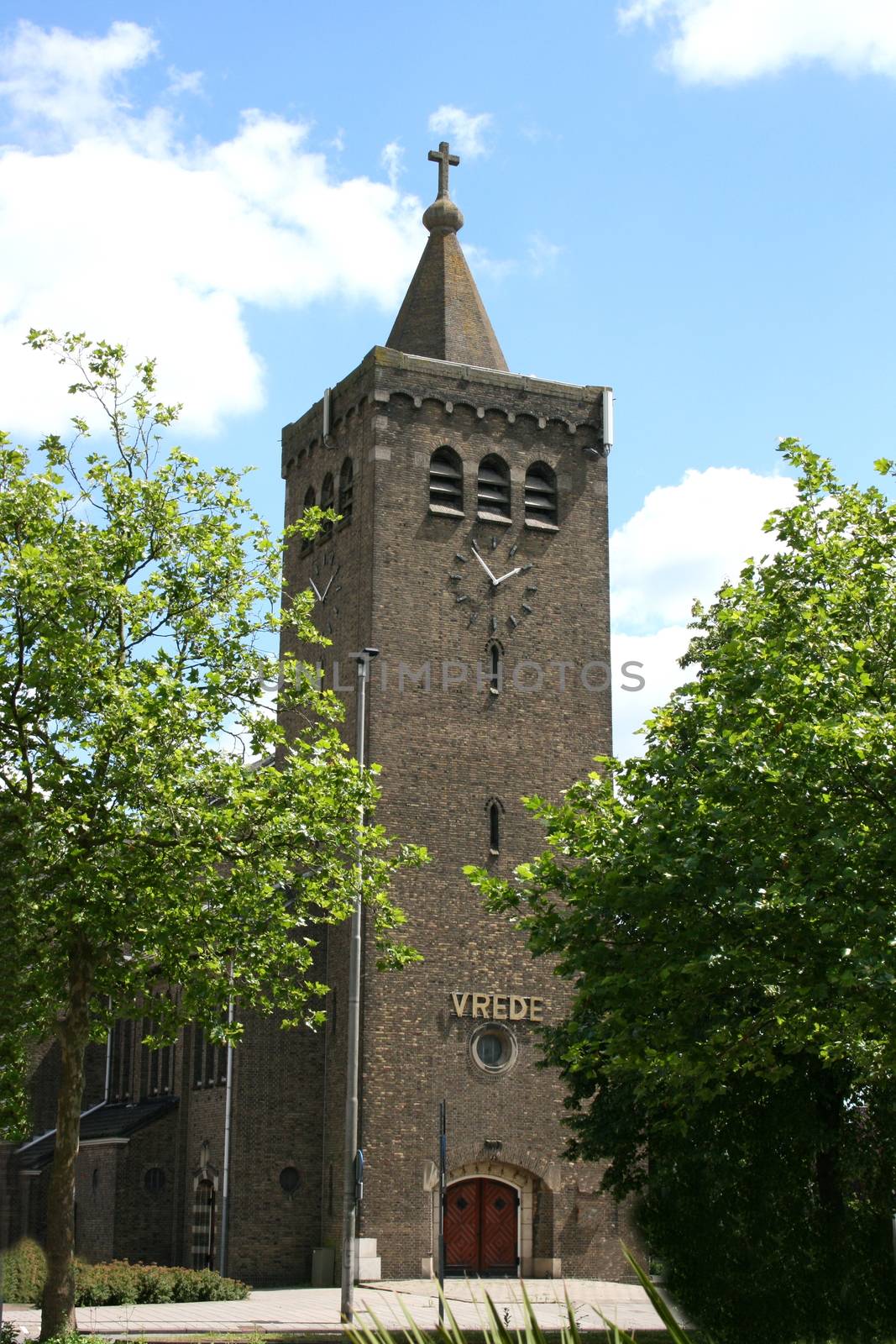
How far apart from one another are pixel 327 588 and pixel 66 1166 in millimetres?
21970

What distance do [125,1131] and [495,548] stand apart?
54.0ft

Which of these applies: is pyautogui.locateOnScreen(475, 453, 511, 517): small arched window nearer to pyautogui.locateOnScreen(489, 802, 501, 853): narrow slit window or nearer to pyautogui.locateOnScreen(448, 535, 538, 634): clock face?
pyautogui.locateOnScreen(448, 535, 538, 634): clock face

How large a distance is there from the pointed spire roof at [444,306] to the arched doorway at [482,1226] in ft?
64.7

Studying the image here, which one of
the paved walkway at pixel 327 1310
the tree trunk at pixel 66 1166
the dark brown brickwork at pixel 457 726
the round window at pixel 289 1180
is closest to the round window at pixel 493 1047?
the dark brown brickwork at pixel 457 726

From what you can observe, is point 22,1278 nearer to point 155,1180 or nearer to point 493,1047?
point 155,1180

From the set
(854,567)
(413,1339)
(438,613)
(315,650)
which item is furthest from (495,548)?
(413,1339)

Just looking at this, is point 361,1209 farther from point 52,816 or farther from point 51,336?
point 51,336

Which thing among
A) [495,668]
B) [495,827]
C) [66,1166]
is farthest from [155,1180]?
[66,1166]

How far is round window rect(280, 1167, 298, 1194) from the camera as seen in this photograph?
34.0 meters

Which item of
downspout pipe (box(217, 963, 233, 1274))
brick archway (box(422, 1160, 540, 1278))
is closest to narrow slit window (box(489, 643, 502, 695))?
downspout pipe (box(217, 963, 233, 1274))

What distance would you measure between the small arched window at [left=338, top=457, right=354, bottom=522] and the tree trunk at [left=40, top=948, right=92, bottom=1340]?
2019 cm

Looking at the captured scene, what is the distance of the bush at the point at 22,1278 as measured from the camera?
28266 millimetres

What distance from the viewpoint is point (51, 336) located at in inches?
846

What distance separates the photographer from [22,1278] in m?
28.7
